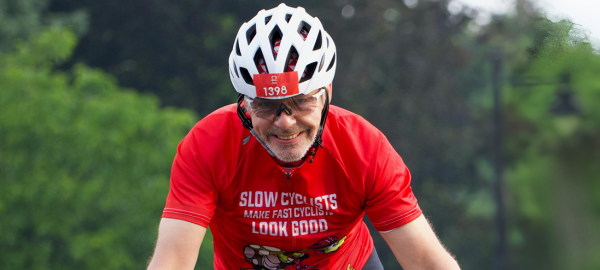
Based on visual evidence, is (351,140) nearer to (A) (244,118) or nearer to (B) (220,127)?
(A) (244,118)

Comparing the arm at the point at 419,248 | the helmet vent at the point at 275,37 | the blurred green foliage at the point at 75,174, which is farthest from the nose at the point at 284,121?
the blurred green foliage at the point at 75,174

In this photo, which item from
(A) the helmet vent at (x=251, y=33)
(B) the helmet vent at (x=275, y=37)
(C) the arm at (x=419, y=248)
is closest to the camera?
(C) the arm at (x=419, y=248)

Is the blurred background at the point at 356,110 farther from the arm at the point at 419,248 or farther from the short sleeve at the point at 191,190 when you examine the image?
the short sleeve at the point at 191,190

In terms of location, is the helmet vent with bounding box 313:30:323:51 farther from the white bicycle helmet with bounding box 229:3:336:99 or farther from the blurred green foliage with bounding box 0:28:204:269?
the blurred green foliage with bounding box 0:28:204:269

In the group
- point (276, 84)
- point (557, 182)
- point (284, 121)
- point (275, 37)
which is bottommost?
point (557, 182)

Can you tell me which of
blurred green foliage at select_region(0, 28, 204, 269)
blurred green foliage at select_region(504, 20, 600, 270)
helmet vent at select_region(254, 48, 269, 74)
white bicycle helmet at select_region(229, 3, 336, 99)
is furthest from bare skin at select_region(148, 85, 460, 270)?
blurred green foliage at select_region(0, 28, 204, 269)

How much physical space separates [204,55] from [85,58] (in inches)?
134

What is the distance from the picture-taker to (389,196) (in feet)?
8.90

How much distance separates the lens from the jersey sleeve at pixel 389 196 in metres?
2.71

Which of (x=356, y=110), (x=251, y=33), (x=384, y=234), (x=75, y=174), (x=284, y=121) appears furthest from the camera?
(x=356, y=110)

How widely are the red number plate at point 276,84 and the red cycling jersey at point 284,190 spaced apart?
0.92 ft

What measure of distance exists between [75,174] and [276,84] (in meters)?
8.95

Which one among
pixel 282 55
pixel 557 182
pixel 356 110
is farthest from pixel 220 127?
pixel 356 110

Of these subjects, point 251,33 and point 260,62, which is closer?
point 260,62
